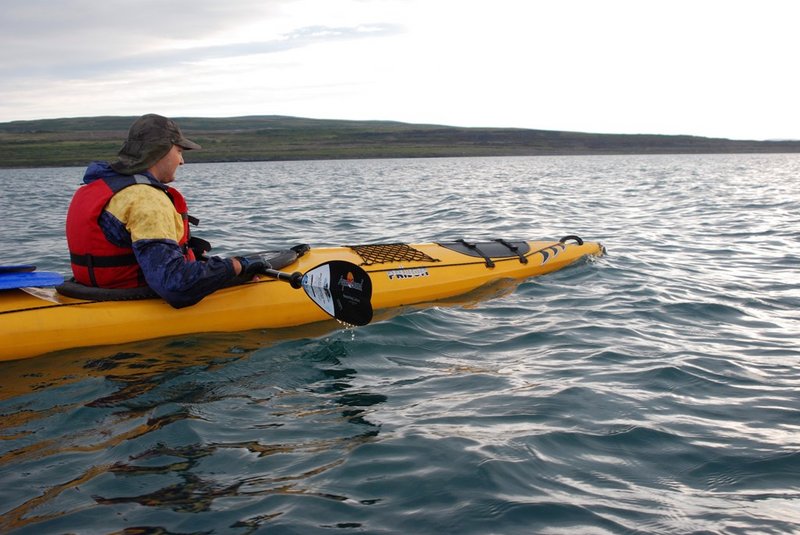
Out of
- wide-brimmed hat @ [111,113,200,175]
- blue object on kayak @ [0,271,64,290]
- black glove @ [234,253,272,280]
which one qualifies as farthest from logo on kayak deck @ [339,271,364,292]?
blue object on kayak @ [0,271,64,290]

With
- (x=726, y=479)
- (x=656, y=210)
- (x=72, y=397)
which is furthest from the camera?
(x=656, y=210)

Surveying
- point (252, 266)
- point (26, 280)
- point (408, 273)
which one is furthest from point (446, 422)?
point (26, 280)

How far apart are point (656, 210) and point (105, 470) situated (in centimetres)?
1585

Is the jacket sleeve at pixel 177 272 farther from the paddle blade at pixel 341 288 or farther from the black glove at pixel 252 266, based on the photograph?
the paddle blade at pixel 341 288

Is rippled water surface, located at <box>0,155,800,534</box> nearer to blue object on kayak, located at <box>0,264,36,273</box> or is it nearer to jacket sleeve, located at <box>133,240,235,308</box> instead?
jacket sleeve, located at <box>133,240,235,308</box>

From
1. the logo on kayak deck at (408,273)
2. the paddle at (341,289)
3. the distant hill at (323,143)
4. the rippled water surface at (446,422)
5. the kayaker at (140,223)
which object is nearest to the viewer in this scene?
the rippled water surface at (446,422)

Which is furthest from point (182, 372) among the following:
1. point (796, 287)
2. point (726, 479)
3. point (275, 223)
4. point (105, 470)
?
point (275, 223)

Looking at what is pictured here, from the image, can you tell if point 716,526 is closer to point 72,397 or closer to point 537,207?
point 72,397

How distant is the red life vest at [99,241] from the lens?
17.1ft

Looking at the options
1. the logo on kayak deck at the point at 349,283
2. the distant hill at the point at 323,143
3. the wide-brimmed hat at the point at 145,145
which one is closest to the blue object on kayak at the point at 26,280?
the wide-brimmed hat at the point at 145,145

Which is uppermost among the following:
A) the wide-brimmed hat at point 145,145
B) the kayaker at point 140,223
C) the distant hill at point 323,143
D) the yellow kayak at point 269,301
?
the distant hill at point 323,143

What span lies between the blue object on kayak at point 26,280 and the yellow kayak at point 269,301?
22cm

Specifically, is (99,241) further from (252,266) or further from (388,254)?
(388,254)

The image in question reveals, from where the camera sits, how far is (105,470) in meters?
3.65
